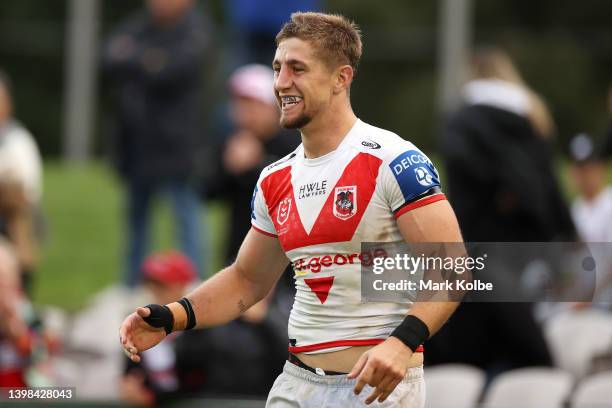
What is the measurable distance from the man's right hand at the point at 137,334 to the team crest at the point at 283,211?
23.3 inches

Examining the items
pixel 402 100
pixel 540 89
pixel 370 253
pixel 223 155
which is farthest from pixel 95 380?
pixel 540 89

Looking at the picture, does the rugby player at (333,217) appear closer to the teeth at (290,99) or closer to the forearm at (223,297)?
the teeth at (290,99)

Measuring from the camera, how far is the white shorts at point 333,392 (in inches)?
209

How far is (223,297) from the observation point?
5.78 metres

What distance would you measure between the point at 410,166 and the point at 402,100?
2070 centimetres

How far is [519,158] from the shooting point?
31.2ft

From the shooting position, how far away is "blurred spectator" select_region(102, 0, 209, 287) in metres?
11.7

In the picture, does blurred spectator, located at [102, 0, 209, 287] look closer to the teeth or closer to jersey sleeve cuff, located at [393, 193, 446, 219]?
the teeth

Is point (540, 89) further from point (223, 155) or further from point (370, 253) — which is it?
point (370, 253)

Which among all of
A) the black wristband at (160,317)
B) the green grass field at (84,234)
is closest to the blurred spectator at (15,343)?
the black wristband at (160,317)

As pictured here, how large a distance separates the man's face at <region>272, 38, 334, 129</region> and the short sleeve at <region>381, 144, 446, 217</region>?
36 cm

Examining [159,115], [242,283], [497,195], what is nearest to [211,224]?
[159,115]

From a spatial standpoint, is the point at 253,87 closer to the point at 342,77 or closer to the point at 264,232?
the point at 264,232

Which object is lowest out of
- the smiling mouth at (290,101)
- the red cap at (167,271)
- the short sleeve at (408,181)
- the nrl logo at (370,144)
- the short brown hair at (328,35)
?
the red cap at (167,271)
